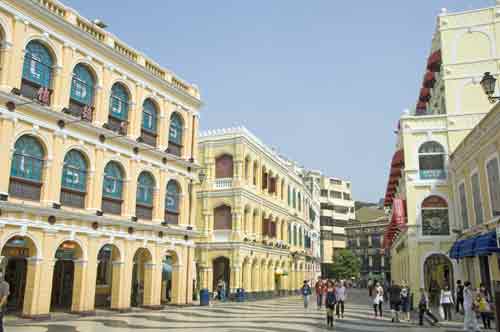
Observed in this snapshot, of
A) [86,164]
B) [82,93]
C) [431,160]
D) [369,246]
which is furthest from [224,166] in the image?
[369,246]

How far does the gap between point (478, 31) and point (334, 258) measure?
55.6m

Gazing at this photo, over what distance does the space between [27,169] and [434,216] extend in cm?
2355

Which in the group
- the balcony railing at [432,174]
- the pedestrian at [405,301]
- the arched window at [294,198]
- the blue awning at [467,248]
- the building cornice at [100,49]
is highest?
the building cornice at [100,49]

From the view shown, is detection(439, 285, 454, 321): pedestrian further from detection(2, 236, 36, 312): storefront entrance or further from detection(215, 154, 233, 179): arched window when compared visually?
detection(215, 154, 233, 179): arched window

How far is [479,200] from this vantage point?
23578 millimetres

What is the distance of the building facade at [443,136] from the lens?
2891 centimetres

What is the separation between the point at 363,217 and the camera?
10531 centimetres

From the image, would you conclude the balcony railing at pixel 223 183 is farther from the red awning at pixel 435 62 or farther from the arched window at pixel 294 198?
the red awning at pixel 435 62

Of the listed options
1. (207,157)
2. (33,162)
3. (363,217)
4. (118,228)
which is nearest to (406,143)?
(207,157)

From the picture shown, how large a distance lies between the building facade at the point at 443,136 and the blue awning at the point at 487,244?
25.0 feet

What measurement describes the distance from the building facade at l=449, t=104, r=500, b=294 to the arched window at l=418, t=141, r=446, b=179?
107cm

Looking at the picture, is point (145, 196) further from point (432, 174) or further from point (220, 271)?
point (432, 174)

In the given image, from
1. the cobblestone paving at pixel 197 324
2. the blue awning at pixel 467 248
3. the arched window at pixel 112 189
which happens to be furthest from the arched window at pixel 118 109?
the blue awning at pixel 467 248

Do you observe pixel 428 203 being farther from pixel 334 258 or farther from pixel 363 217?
pixel 363 217
